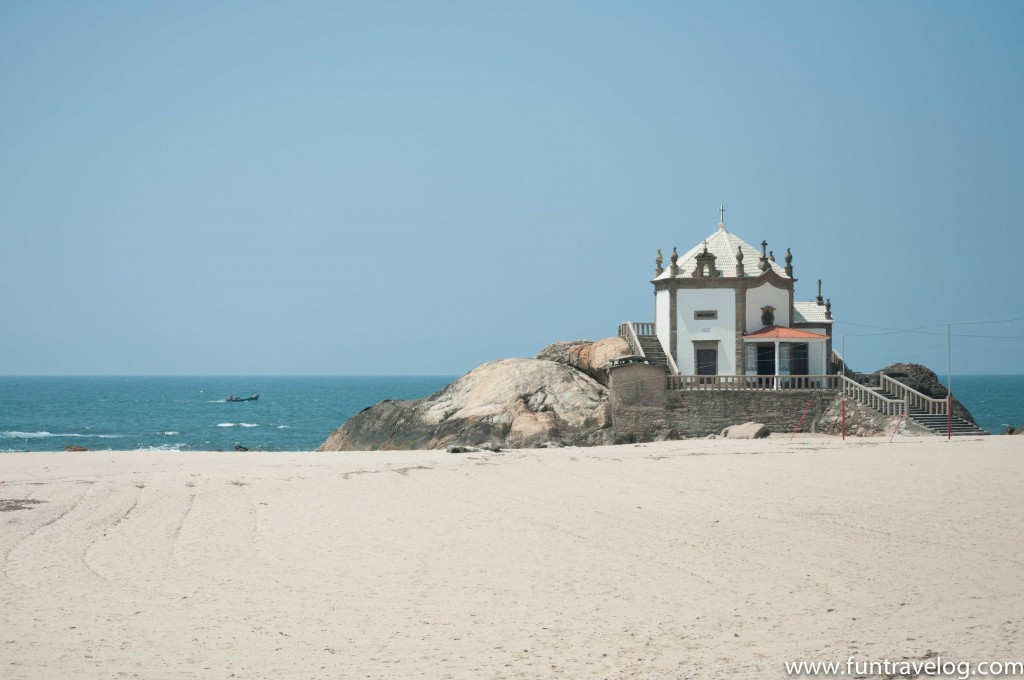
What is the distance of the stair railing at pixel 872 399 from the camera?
3409cm

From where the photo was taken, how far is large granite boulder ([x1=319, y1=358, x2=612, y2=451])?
37.0m

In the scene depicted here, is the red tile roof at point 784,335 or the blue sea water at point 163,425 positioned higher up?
the red tile roof at point 784,335

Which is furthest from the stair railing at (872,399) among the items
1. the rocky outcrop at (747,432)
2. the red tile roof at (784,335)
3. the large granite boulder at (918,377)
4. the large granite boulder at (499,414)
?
the large granite boulder at (918,377)

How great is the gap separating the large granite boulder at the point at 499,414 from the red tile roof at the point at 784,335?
644 centimetres

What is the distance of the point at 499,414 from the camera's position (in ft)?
125

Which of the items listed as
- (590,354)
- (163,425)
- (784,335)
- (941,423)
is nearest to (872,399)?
(941,423)

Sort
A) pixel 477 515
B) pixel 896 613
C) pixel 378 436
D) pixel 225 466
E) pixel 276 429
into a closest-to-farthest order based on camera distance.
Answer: pixel 896 613, pixel 477 515, pixel 225 466, pixel 378 436, pixel 276 429

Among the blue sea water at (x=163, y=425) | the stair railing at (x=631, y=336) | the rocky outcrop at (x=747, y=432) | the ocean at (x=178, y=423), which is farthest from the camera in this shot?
the ocean at (x=178, y=423)

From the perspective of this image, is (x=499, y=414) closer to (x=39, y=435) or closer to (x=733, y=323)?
(x=733, y=323)

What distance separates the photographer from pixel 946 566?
12.9 m

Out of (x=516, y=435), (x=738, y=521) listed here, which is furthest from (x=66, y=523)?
(x=516, y=435)

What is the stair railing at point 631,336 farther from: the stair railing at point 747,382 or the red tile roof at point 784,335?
the red tile roof at point 784,335

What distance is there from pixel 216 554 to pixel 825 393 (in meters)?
28.0

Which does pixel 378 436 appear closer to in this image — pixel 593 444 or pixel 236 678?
pixel 593 444
